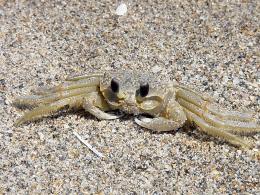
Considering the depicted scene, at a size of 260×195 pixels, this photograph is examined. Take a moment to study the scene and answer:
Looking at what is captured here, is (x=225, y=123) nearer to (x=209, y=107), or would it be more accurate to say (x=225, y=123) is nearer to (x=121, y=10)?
(x=209, y=107)

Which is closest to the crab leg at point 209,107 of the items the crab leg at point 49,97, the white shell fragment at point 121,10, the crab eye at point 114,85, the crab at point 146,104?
the crab at point 146,104

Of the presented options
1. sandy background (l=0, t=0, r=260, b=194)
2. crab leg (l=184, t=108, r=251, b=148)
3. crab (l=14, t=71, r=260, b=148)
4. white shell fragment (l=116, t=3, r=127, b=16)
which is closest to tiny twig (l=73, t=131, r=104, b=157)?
sandy background (l=0, t=0, r=260, b=194)

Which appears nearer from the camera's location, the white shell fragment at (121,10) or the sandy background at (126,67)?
the sandy background at (126,67)

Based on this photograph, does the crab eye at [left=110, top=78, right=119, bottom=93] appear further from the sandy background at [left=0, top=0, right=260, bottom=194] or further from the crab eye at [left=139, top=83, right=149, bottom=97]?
the sandy background at [left=0, top=0, right=260, bottom=194]

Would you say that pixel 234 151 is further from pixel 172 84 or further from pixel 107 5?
pixel 107 5

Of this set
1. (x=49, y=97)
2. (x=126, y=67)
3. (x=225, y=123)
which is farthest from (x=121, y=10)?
(x=225, y=123)

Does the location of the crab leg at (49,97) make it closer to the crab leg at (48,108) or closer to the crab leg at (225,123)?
the crab leg at (48,108)

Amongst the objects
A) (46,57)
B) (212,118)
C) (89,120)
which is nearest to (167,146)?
(212,118)

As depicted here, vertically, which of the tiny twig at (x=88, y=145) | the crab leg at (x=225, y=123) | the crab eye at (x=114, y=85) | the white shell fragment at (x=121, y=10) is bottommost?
the tiny twig at (x=88, y=145)
